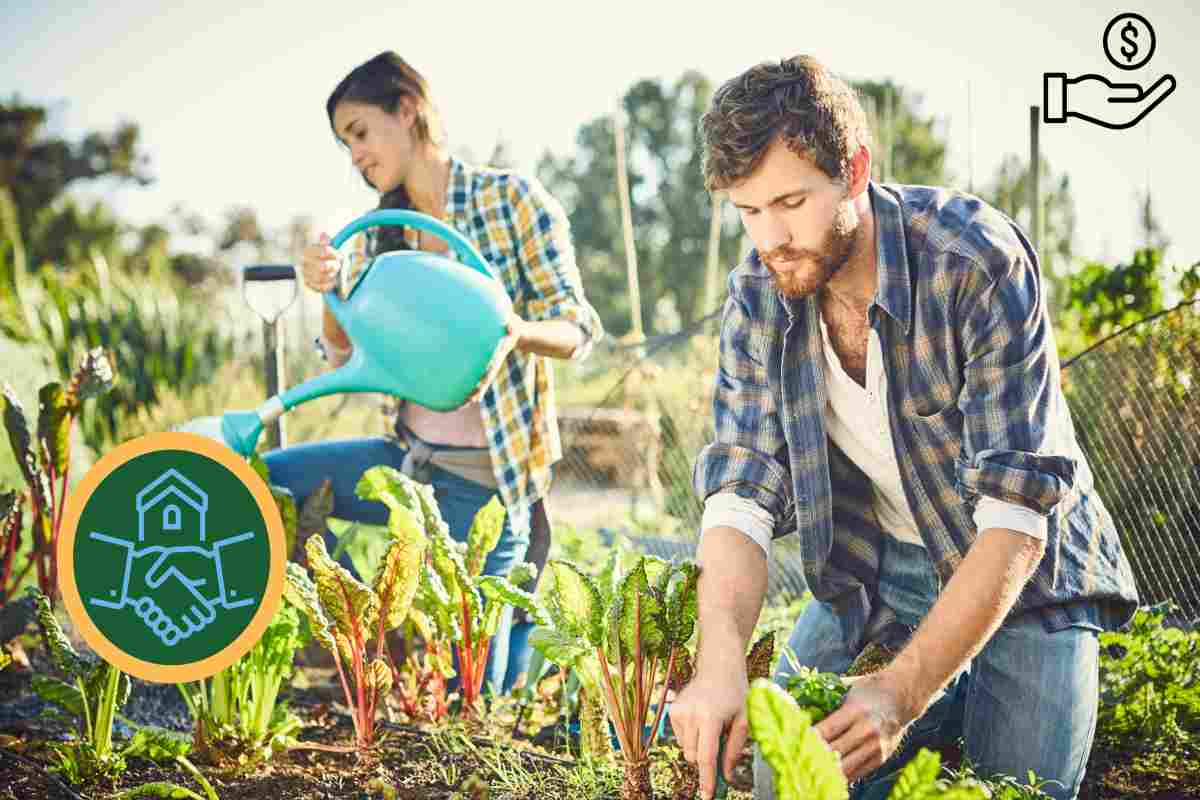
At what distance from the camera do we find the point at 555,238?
7.27 feet

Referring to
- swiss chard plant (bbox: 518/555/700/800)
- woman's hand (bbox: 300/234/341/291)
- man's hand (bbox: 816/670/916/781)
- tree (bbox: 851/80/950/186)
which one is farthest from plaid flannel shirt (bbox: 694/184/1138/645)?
tree (bbox: 851/80/950/186)

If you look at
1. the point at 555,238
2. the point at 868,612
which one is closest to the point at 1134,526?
the point at 868,612

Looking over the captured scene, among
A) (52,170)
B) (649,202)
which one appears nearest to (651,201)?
(649,202)

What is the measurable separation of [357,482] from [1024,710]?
1378 millimetres

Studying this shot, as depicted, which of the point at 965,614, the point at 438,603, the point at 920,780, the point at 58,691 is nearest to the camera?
the point at 920,780

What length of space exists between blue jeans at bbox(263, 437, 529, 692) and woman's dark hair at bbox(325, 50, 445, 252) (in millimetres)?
549

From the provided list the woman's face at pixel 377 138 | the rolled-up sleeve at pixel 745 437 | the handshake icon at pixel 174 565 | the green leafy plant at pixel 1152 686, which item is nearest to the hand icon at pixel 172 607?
the handshake icon at pixel 174 565

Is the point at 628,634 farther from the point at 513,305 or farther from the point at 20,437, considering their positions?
the point at 20,437

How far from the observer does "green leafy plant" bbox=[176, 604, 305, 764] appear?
5.54 ft

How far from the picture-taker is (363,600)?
159cm

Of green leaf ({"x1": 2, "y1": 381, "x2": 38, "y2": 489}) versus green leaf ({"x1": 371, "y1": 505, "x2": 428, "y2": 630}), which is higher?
green leaf ({"x1": 2, "y1": 381, "x2": 38, "y2": 489})

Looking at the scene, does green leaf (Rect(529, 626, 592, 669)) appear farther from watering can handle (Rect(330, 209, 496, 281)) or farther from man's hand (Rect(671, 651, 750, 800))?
watering can handle (Rect(330, 209, 496, 281))

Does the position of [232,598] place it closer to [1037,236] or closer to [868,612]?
[868,612]

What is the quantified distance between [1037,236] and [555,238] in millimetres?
1487
